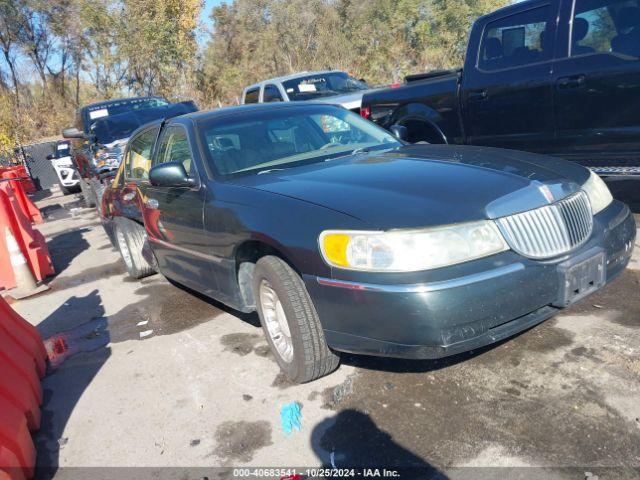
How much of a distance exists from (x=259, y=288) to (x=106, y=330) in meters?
2.04

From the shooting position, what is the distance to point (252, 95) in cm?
1207

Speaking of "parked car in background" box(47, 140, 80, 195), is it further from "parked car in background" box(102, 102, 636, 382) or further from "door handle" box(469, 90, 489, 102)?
"parked car in background" box(102, 102, 636, 382)

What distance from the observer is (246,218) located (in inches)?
128

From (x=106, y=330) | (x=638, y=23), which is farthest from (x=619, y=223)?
(x=106, y=330)

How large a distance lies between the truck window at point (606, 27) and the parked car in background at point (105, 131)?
6.73 meters

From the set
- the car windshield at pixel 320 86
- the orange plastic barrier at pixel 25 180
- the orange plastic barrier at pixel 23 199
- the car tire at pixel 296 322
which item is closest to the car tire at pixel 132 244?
the car tire at pixel 296 322

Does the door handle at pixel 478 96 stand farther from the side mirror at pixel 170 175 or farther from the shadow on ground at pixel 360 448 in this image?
the shadow on ground at pixel 360 448

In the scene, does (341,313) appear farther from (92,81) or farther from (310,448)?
(92,81)

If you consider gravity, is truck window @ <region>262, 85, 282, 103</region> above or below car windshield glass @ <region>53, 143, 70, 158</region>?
above

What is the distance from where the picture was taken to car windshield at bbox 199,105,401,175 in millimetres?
3833

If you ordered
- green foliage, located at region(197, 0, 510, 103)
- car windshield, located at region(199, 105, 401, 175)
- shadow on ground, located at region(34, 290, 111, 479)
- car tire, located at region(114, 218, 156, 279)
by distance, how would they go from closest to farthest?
shadow on ground, located at region(34, 290, 111, 479) < car windshield, located at region(199, 105, 401, 175) < car tire, located at region(114, 218, 156, 279) < green foliage, located at region(197, 0, 510, 103)

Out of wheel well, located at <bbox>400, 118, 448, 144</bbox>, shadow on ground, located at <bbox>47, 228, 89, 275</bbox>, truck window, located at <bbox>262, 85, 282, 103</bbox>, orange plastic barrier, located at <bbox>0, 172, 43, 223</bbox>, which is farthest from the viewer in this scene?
truck window, located at <bbox>262, 85, 282, 103</bbox>

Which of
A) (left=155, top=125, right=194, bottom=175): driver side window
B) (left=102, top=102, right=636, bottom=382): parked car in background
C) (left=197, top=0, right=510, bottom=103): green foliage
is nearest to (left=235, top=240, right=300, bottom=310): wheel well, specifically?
(left=102, top=102, right=636, bottom=382): parked car in background

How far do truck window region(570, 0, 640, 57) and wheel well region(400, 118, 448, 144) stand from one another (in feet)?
5.51
